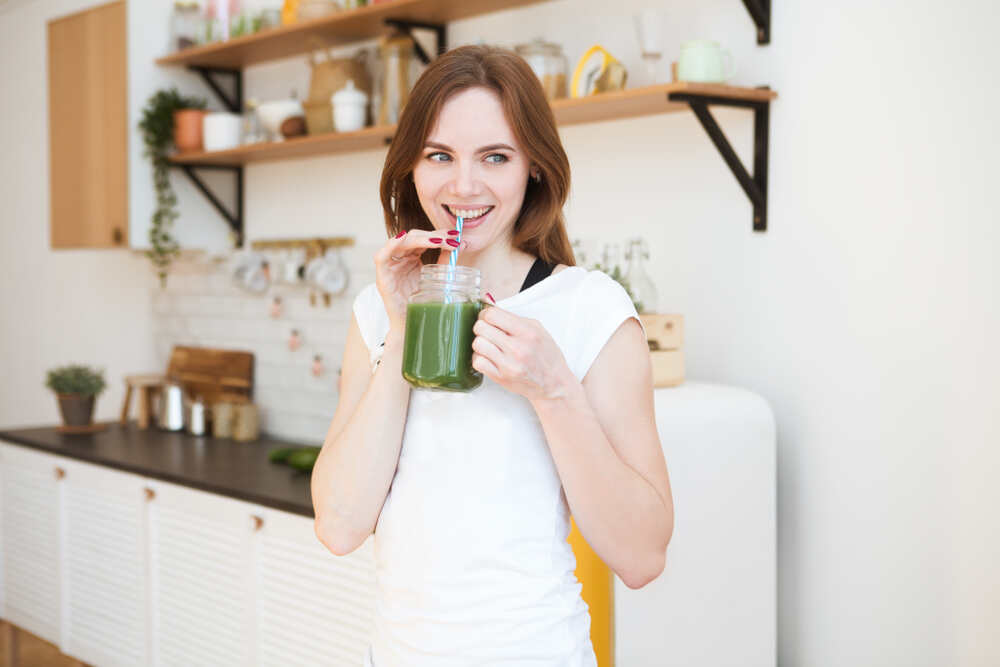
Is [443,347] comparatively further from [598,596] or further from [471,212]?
[598,596]

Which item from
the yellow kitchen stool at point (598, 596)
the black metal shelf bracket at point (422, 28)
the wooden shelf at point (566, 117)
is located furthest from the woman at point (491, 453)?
the black metal shelf bracket at point (422, 28)

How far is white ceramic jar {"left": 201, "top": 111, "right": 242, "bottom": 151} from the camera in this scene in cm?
350

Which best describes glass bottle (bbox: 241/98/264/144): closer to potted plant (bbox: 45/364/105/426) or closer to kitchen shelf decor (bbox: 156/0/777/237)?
kitchen shelf decor (bbox: 156/0/777/237)

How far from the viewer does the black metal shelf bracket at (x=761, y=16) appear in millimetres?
2244

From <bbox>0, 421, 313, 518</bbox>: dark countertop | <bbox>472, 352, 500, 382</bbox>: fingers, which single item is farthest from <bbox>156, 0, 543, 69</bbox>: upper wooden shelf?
<bbox>472, 352, 500, 382</bbox>: fingers

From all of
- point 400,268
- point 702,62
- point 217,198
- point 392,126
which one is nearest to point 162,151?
point 217,198

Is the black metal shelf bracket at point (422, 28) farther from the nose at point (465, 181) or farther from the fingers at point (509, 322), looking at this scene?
the fingers at point (509, 322)

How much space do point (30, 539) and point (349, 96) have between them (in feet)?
6.31

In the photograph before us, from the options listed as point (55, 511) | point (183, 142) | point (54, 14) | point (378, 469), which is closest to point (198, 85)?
point (183, 142)

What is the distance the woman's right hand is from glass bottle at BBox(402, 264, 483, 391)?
0.15 ft

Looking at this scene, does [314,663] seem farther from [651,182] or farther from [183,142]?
[183,142]

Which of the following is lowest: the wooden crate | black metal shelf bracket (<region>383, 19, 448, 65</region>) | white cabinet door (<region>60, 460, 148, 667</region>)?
white cabinet door (<region>60, 460, 148, 667</region>)

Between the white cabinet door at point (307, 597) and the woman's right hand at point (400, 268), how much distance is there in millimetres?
1179

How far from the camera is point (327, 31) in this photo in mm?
3098
